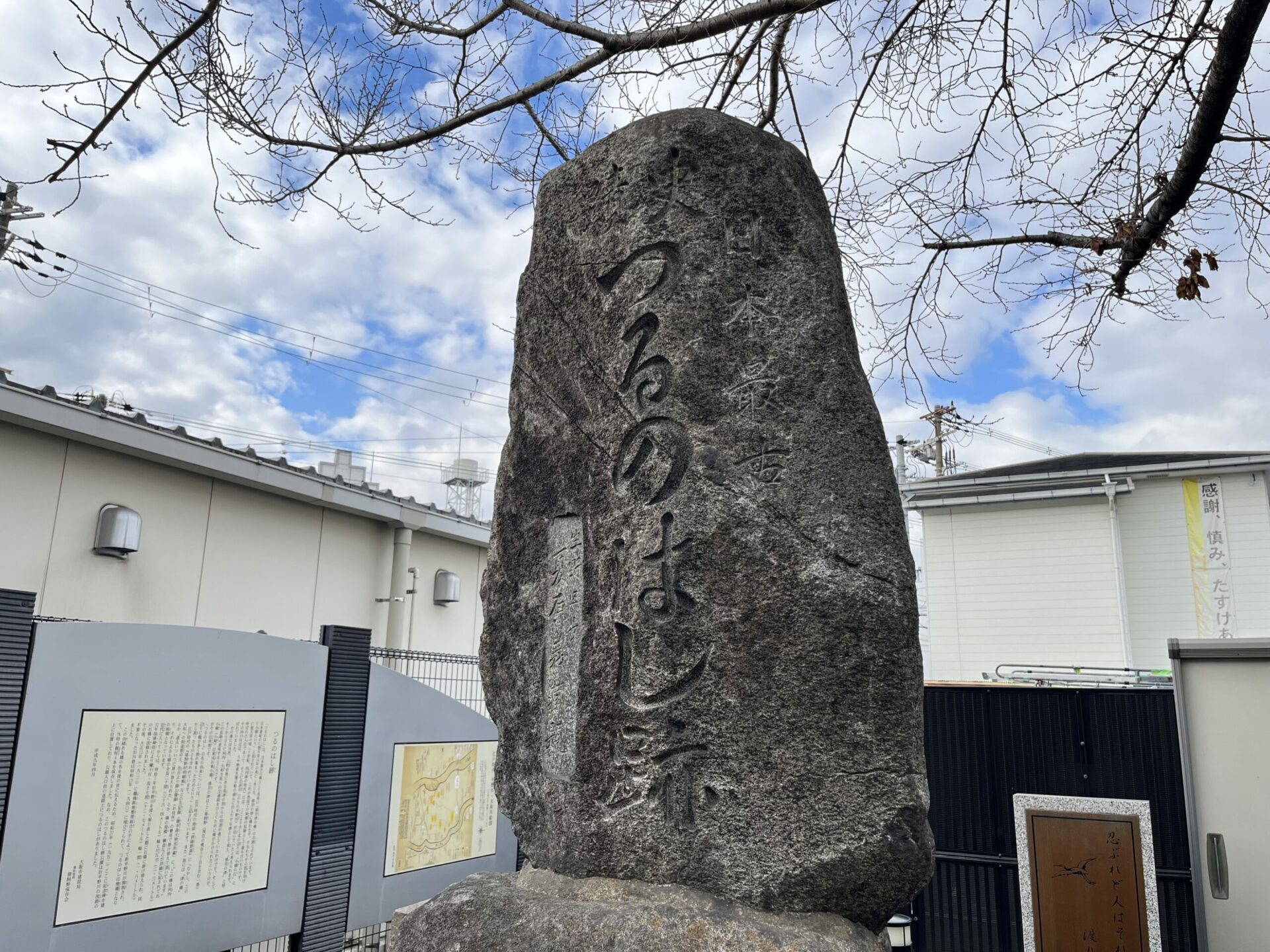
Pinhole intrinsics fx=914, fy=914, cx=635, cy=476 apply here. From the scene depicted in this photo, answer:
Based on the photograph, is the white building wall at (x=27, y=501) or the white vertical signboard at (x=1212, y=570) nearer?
the white building wall at (x=27, y=501)

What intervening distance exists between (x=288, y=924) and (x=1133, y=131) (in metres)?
6.18

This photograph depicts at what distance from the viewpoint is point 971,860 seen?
6.75m

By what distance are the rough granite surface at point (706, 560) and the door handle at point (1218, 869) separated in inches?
171

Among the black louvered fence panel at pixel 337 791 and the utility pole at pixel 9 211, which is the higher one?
the utility pole at pixel 9 211

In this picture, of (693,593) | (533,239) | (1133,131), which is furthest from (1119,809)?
(533,239)

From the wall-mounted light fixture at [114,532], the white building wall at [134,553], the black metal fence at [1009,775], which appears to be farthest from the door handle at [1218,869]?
the wall-mounted light fixture at [114,532]

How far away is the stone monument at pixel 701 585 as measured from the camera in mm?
2475

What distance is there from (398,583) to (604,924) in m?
8.90

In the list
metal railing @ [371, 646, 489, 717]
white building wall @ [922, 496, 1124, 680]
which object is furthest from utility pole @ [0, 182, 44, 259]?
white building wall @ [922, 496, 1124, 680]

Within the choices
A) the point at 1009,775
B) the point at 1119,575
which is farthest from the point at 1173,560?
the point at 1009,775

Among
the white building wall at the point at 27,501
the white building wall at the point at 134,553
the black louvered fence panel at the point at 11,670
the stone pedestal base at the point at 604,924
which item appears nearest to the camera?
the stone pedestal base at the point at 604,924

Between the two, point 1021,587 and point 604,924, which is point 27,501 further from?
point 1021,587

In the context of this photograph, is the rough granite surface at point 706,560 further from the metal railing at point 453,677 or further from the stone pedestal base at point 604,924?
the metal railing at point 453,677

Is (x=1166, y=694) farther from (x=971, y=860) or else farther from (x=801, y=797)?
(x=801, y=797)
